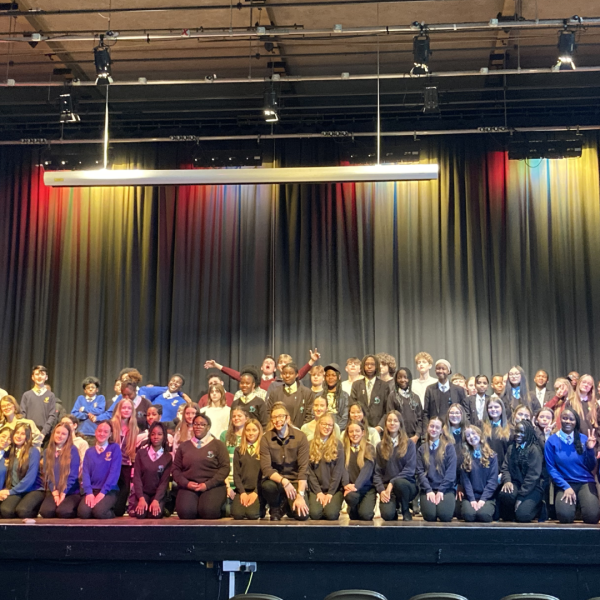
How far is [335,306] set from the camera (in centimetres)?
1114

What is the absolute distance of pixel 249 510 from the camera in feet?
21.0

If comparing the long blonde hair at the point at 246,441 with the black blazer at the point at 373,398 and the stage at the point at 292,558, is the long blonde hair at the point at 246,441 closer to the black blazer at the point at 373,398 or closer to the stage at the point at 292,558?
the stage at the point at 292,558

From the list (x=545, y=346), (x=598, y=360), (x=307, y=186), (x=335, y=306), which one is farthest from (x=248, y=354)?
(x=598, y=360)

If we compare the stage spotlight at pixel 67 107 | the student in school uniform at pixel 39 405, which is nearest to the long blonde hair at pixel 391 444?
the student in school uniform at pixel 39 405

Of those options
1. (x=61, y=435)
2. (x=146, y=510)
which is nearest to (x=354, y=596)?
(x=146, y=510)

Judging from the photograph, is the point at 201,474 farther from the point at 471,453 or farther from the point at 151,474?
the point at 471,453

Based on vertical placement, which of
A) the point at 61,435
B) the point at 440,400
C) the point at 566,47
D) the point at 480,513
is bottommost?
the point at 480,513

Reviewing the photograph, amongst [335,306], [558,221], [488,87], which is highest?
[488,87]

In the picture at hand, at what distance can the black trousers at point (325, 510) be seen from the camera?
20.8 ft

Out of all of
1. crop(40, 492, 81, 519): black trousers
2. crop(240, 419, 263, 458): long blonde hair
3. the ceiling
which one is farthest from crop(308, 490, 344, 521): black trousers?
the ceiling

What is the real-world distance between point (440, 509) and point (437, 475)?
0.95 feet

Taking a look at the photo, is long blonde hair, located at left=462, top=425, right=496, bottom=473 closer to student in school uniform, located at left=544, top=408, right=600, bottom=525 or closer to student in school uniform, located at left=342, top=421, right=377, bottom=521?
student in school uniform, located at left=544, top=408, right=600, bottom=525

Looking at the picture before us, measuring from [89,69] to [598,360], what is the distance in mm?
7828

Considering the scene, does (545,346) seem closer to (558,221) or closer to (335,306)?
(558,221)
